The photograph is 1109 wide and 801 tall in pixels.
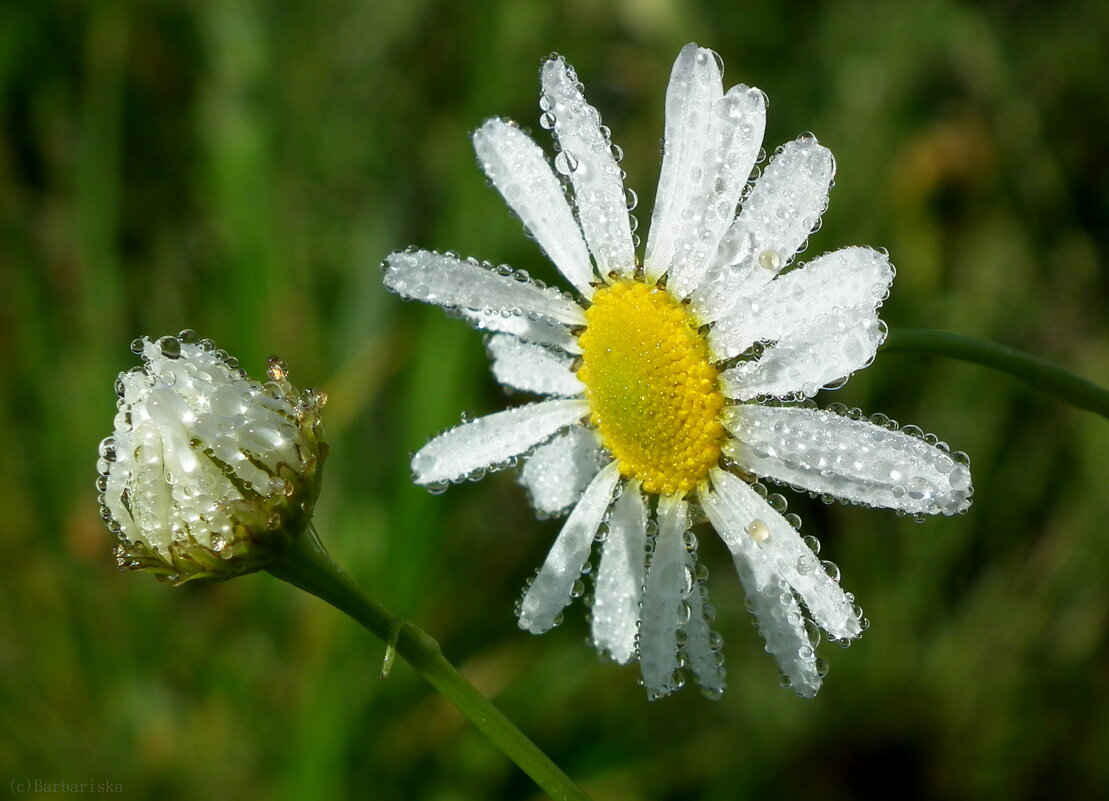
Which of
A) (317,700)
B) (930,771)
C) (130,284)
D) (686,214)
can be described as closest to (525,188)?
(686,214)

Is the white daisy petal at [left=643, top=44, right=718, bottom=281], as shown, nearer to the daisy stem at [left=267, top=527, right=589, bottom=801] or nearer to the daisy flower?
the daisy flower

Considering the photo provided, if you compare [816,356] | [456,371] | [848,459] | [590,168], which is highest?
[456,371]

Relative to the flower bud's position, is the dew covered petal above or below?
above

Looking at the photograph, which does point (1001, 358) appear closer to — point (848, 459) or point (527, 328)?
point (848, 459)

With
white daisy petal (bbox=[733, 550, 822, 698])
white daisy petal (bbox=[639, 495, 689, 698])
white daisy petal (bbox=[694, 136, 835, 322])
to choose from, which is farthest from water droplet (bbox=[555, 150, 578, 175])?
white daisy petal (bbox=[733, 550, 822, 698])

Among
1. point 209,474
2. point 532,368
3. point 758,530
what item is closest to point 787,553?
point 758,530

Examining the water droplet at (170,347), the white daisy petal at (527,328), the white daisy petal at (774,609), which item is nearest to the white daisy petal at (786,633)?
the white daisy petal at (774,609)
